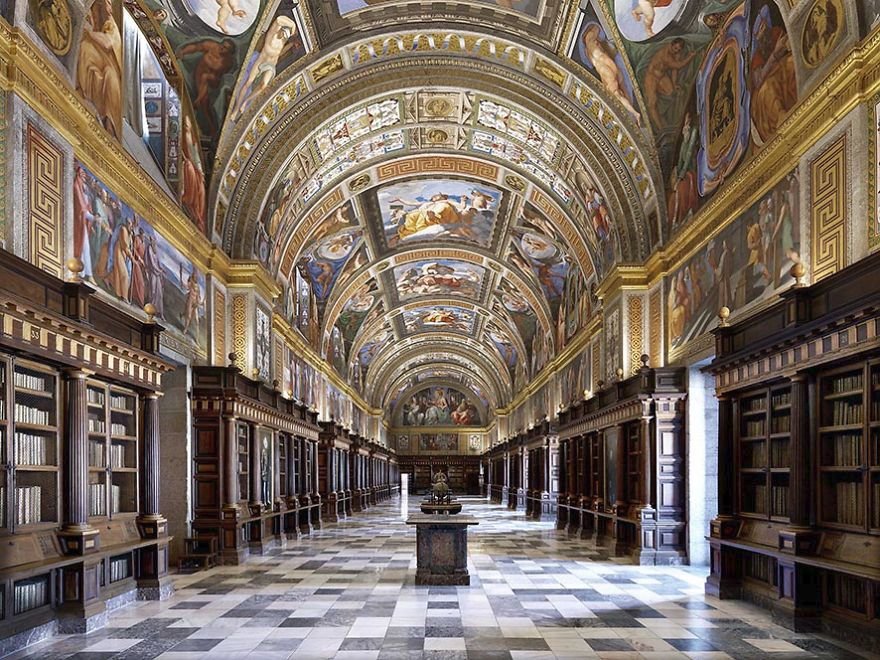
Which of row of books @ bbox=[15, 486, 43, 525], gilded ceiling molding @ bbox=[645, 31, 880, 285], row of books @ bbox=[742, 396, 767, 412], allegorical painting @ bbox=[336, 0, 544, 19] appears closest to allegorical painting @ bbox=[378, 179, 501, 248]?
allegorical painting @ bbox=[336, 0, 544, 19]

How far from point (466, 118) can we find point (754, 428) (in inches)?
477

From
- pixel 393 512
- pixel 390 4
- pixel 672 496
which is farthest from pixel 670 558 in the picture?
pixel 393 512

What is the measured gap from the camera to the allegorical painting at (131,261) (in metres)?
10.8

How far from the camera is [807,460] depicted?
365 inches

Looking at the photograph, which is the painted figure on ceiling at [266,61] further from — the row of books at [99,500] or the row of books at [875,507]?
the row of books at [875,507]

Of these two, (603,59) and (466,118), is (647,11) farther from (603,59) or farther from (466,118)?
(466,118)

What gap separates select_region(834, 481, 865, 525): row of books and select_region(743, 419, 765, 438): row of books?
1957mm

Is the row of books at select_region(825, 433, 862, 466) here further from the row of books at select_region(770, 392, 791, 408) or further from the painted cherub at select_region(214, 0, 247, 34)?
the painted cherub at select_region(214, 0, 247, 34)

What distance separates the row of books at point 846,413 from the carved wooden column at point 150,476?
8.90m

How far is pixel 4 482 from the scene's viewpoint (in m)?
8.02

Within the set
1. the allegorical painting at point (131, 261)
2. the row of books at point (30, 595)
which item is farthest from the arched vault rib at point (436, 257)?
the row of books at point (30, 595)

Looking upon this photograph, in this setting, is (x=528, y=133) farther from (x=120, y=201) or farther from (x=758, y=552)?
(x=758, y=552)

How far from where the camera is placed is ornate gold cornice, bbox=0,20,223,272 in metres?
8.79

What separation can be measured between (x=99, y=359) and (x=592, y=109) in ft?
40.1
